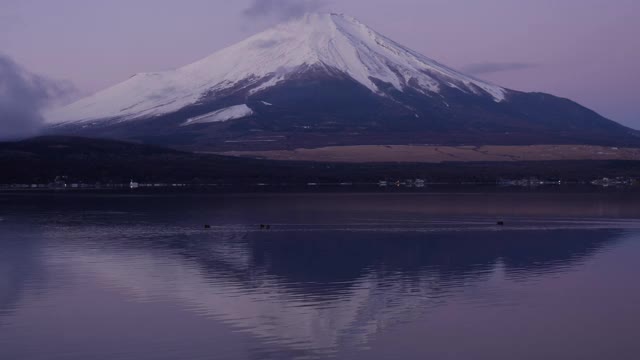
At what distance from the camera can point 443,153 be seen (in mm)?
157500

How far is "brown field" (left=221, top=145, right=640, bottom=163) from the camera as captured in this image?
152125 millimetres

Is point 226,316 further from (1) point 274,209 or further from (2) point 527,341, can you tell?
(1) point 274,209

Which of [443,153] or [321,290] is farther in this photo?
[443,153]

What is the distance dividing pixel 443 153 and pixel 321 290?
441ft

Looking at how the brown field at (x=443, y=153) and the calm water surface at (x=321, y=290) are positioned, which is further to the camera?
the brown field at (x=443, y=153)

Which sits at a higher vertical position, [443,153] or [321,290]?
[443,153]

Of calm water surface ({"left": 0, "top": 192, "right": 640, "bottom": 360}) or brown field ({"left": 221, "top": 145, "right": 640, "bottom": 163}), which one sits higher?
brown field ({"left": 221, "top": 145, "right": 640, "bottom": 163})

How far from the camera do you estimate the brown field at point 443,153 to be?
152m

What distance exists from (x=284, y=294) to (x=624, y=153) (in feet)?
484

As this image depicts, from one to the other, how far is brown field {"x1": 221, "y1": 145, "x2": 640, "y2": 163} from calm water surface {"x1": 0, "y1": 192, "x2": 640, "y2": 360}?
105193 mm

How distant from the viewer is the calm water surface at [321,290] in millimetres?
18156

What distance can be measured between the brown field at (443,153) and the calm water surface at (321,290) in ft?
345

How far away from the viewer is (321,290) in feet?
80.4

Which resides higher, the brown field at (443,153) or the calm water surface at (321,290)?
the brown field at (443,153)
